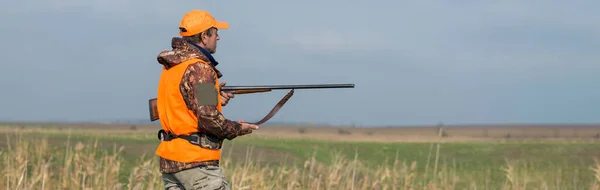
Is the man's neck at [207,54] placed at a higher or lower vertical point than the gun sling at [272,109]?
higher

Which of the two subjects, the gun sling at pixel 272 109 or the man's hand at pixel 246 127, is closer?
the man's hand at pixel 246 127

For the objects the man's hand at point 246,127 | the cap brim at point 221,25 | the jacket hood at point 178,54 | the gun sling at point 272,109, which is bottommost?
the man's hand at point 246,127

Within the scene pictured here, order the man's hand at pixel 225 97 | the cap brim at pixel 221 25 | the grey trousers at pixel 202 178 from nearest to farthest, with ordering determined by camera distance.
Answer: the grey trousers at pixel 202 178
the cap brim at pixel 221 25
the man's hand at pixel 225 97

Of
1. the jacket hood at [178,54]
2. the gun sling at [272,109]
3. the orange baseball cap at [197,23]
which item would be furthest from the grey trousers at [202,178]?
the orange baseball cap at [197,23]

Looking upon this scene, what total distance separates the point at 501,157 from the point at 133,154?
1211 centimetres

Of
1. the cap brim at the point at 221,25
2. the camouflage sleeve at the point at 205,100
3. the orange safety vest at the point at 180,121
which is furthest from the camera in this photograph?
the cap brim at the point at 221,25

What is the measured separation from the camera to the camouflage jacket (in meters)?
5.97

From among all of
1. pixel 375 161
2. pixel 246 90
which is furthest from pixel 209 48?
pixel 375 161

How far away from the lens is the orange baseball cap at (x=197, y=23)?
6.27m

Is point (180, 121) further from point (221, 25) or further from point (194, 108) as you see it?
point (221, 25)

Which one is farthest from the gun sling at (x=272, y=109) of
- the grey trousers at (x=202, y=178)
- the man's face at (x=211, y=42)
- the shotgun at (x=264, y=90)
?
the man's face at (x=211, y=42)

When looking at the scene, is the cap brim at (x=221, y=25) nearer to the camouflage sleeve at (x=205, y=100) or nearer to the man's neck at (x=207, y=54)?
the man's neck at (x=207, y=54)

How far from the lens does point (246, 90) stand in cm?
709

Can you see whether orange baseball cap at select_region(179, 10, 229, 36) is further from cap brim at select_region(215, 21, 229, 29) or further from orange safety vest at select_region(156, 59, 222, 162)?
orange safety vest at select_region(156, 59, 222, 162)
